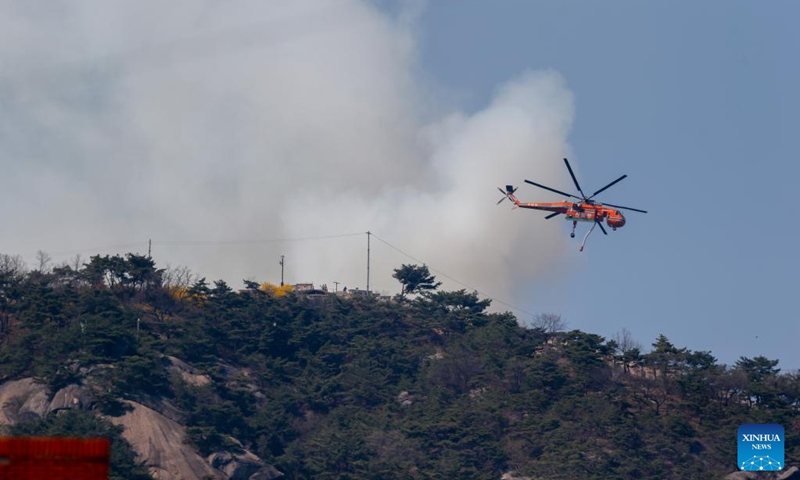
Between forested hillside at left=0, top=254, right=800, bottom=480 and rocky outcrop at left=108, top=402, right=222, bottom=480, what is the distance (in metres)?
0.61

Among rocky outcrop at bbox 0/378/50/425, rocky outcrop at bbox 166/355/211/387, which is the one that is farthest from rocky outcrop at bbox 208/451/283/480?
rocky outcrop at bbox 0/378/50/425

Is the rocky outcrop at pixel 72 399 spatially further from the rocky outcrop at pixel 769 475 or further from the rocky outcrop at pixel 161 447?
the rocky outcrop at pixel 769 475

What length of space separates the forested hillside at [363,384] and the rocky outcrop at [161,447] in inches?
24.1

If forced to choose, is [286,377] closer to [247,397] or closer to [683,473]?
[247,397]

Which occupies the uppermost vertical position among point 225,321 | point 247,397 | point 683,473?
point 225,321

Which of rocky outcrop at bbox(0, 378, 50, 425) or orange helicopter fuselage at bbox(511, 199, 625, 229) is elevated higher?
orange helicopter fuselage at bbox(511, 199, 625, 229)

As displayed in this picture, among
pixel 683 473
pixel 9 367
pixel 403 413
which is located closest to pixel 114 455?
pixel 9 367

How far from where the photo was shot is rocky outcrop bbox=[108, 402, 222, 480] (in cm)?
6875

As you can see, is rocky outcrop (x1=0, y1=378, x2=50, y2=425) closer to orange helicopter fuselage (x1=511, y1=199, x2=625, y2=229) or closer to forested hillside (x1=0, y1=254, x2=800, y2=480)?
forested hillside (x1=0, y1=254, x2=800, y2=480)

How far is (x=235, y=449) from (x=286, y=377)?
69.0 feet

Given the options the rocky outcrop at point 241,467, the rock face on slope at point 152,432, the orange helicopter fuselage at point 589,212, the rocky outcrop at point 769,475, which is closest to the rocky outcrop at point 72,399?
the rock face on slope at point 152,432

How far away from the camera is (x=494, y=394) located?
283 ft

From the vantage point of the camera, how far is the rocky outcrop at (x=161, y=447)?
6875 centimetres

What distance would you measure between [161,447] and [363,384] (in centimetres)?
2396
